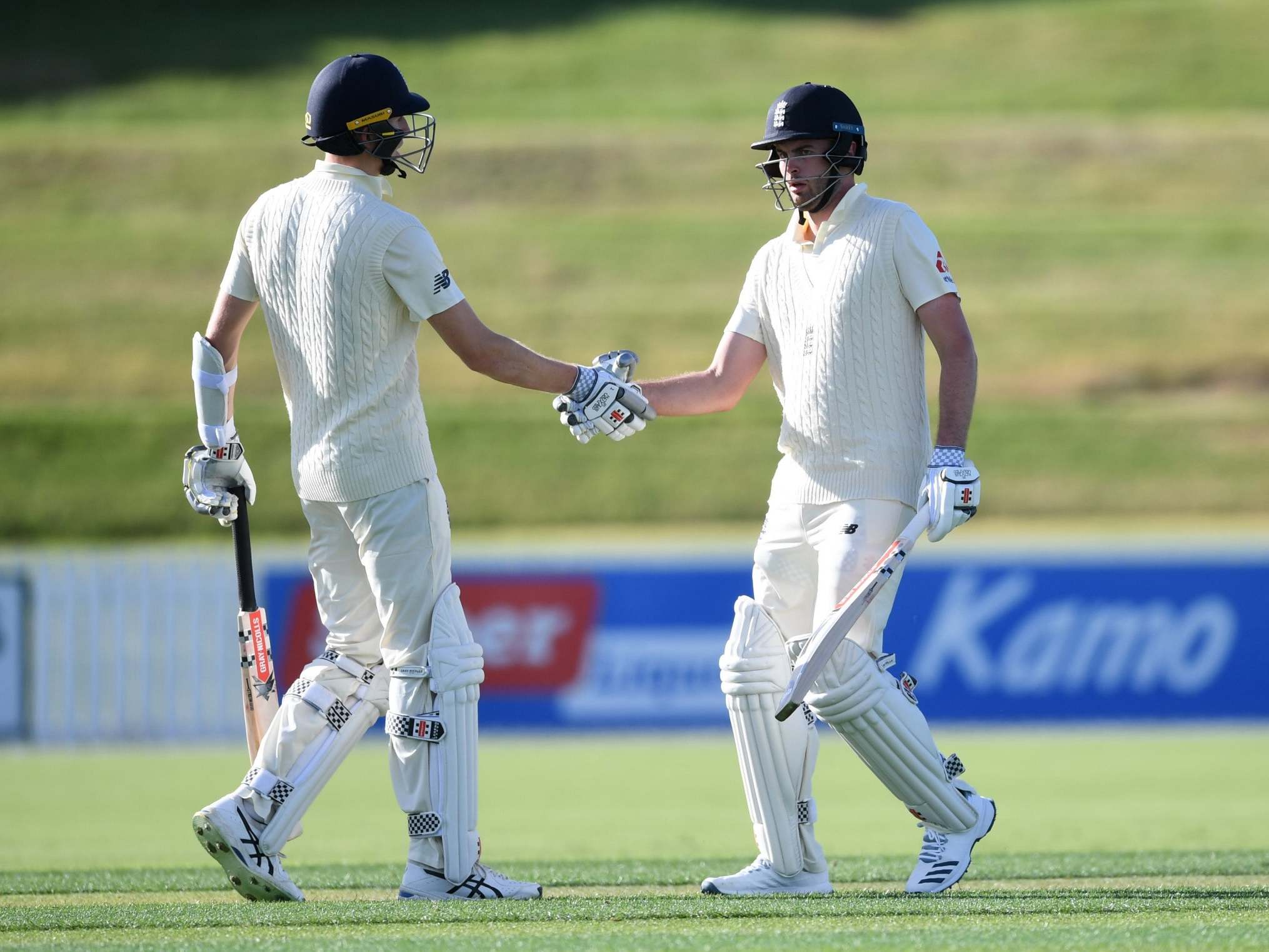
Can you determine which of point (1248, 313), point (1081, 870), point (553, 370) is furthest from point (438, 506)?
point (1248, 313)

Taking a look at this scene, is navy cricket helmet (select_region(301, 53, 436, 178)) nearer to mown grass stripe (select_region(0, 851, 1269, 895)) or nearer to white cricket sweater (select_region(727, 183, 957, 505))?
white cricket sweater (select_region(727, 183, 957, 505))

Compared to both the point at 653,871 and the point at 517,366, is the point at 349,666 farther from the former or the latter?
the point at 653,871

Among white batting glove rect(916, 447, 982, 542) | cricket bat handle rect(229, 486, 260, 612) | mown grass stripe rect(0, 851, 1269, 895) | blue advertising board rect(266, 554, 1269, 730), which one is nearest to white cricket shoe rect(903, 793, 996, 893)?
mown grass stripe rect(0, 851, 1269, 895)

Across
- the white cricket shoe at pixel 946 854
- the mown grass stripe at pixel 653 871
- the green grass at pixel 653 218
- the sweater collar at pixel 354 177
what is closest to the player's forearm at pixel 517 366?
Answer: the sweater collar at pixel 354 177

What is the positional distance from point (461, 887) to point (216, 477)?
1223 mm

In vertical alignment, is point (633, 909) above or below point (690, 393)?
below

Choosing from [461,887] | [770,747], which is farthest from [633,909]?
[770,747]

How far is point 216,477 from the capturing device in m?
4.40

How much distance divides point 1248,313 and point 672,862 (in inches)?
684

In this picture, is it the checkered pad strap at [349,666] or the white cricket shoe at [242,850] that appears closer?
the white cricket shoe at [242,850]

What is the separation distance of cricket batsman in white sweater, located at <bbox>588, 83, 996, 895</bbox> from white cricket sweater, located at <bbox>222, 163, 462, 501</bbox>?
2.95ft

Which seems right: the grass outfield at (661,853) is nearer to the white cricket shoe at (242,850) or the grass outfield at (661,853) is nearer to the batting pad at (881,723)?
the white cricket shoe at (242,850)

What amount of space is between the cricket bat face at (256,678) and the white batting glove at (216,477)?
0.95 feet

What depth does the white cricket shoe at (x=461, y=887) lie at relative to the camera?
4.04 m
